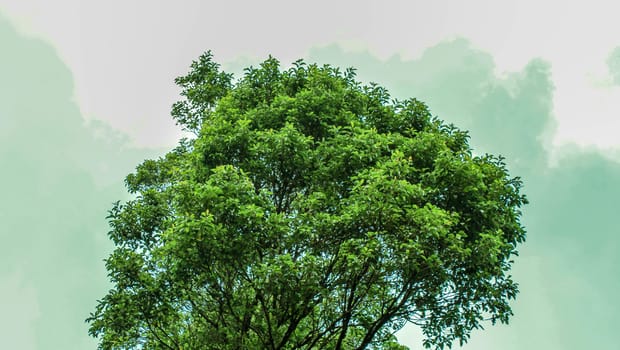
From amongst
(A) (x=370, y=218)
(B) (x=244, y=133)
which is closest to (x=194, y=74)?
(B) (x=244, y=133)

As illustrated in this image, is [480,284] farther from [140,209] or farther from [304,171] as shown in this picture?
[140,209]

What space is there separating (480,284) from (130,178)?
12.1 m

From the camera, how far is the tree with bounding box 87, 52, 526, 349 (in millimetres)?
10578

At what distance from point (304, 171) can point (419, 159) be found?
2.57 meters

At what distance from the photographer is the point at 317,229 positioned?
11062mm

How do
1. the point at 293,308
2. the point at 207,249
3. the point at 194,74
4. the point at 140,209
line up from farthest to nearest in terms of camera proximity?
the point at 194,74, the point at 140,209, the point at 293,308, the point at 207,249

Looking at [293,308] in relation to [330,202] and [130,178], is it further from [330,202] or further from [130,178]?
[130,178]

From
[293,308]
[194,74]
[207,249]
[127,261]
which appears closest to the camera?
[207,249]

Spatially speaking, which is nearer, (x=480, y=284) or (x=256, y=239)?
(x=256, y=239)

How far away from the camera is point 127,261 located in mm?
12359

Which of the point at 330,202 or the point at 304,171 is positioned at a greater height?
the point at 304,171

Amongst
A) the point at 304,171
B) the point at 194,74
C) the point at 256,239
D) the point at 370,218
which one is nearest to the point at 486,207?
the point at 370,218

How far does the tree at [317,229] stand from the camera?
1058 centimetres

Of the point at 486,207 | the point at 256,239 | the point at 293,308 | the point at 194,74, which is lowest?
the point at 293,308
